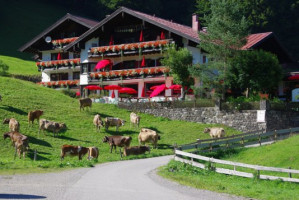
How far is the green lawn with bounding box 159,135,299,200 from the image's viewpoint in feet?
69.9

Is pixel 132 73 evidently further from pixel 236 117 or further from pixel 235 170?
pixel 235 170

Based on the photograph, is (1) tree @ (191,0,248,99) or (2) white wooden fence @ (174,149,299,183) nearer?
(2) white wooden fence @ (174,149,299,183)

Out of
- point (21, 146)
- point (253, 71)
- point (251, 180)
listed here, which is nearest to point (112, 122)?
point (21, 146)

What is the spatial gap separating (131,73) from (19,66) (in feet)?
91.5

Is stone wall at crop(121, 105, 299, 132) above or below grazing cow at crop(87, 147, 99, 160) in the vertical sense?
above

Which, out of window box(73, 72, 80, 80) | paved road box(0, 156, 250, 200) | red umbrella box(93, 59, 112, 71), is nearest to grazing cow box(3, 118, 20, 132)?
paved road box(0, 156, 250, 200)

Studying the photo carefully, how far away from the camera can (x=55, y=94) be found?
5334 centimetres

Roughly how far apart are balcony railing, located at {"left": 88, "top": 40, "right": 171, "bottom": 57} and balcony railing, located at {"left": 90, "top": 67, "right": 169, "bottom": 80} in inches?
84.0

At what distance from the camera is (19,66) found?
81.4 m

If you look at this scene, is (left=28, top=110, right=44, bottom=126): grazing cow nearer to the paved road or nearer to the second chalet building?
the paved road

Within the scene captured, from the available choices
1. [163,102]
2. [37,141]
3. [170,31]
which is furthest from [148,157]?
[170,31]

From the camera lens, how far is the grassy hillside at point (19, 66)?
77631 millimetres

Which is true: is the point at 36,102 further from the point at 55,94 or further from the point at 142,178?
the point at 142,178

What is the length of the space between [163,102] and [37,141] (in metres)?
16.9
